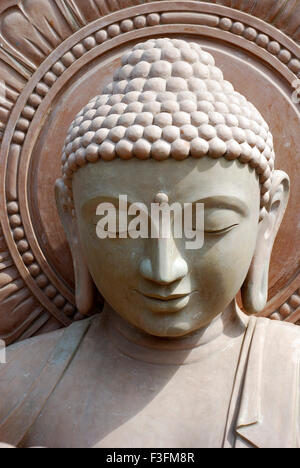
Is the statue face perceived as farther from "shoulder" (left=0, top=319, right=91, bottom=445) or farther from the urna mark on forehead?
"shoulder" (left=0, top=319, right=91, bottom=445)

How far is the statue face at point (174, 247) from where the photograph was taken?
213 cm

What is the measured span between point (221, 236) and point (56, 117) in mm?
872

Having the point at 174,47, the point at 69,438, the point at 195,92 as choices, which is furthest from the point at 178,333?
the point at 174,47

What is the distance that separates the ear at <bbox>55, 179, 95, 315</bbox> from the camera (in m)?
2.52

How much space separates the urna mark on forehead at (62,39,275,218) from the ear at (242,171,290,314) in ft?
0.36

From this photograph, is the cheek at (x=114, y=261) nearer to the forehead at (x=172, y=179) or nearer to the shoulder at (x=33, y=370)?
the forehead at (x=172, y=179)

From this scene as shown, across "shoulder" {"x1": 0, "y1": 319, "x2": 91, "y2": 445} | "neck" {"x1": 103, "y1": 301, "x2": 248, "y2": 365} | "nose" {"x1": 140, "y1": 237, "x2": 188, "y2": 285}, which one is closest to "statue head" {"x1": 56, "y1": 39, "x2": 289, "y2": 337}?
"nose" {"x1": 140, "y1": 237, "x2": 188, "y2": 285}

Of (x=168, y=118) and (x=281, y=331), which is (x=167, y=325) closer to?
(x=281, y=331)

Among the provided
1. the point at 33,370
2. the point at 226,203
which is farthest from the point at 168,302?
the point at 33,370

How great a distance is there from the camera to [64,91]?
2756 millimetres

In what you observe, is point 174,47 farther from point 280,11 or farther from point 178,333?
point 178,333

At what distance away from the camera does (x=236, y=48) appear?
2.70 m

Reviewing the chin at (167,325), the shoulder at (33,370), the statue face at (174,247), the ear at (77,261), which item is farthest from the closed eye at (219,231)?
the shoulder at (33,370)

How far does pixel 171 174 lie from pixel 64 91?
80 cm
